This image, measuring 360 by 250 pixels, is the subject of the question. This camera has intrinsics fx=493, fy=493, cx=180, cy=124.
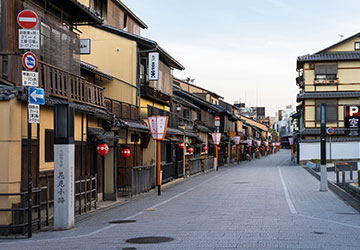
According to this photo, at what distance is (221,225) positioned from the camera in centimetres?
1312

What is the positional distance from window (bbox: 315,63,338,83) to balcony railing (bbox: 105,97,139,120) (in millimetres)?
30668

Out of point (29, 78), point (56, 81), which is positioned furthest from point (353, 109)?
point (29, 78)

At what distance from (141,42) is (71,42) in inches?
411

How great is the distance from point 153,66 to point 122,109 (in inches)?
174

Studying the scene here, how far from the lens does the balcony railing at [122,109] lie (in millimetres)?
22422

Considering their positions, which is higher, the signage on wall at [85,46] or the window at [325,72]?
the window at [325,72]

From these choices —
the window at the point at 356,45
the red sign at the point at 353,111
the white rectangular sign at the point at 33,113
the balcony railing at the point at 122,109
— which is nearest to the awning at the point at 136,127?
the balcony railing at the point at 122,109

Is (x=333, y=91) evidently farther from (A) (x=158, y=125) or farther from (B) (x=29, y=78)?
(B) (x=29, y=78)

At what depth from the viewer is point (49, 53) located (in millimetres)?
14945

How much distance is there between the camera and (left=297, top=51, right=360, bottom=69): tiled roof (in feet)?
167

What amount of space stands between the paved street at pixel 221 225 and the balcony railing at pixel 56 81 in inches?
154

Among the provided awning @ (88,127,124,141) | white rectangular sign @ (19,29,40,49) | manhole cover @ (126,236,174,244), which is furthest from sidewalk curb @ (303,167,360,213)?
white rectangular sign @ (19,29,40,49)

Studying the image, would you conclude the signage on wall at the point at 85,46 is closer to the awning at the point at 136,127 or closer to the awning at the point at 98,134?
the awning at the point at 98,134

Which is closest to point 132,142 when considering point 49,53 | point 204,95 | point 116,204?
point 116,204
